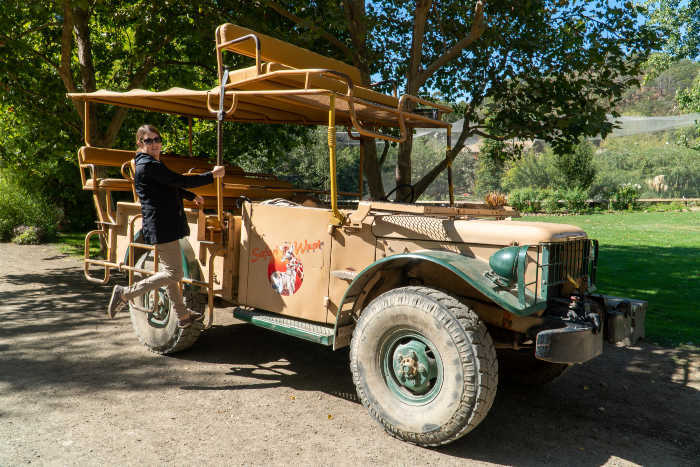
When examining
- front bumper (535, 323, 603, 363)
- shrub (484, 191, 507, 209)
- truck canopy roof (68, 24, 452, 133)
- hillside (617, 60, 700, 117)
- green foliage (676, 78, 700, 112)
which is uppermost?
hillside (617, 60, 700, 117)

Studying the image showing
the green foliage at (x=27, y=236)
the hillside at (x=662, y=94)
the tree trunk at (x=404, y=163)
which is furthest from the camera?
the hillside at (x=662, y=94)

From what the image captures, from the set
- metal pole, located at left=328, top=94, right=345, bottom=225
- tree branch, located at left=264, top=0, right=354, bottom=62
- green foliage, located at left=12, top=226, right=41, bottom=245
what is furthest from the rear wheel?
green foliage, located at left=12, top=226, right=41, bottom=245

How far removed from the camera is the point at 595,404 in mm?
4352

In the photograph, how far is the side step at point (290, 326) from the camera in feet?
13.1

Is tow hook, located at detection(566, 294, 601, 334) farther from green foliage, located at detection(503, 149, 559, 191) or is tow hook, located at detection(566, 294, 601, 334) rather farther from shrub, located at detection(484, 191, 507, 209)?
green foliage, located at detection(503, 149, 559, 191)

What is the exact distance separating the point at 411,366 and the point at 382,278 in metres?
0.79

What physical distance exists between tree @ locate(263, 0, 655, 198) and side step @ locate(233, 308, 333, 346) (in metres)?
4.91

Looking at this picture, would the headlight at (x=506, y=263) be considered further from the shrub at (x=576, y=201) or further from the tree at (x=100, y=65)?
the shrub at (x=576, y=201)

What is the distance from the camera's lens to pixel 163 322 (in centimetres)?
518

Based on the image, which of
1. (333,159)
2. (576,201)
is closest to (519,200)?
(576,201)

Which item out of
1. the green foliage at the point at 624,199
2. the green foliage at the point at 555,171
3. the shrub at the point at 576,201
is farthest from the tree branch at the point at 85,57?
the green foliage at the point at 624,199

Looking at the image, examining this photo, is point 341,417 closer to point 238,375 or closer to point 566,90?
point 238,375

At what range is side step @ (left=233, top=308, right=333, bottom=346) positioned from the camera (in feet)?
13.1

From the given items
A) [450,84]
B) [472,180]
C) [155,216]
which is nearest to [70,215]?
[450,84]
